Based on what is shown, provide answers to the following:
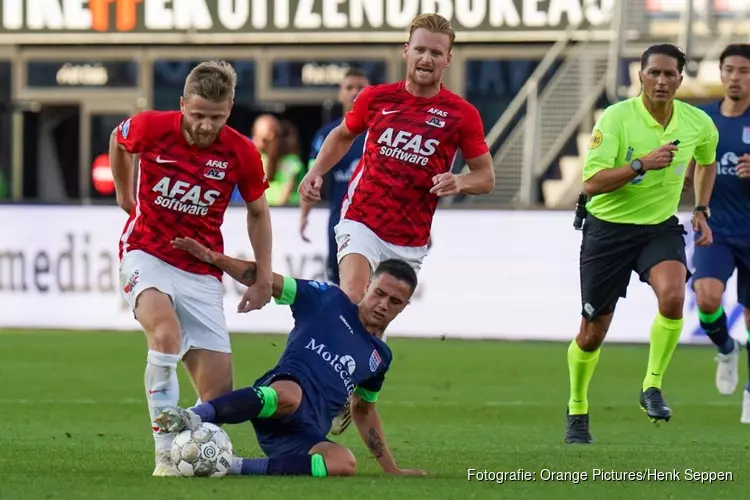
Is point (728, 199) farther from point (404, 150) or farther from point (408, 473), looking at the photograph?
point (408, 473)

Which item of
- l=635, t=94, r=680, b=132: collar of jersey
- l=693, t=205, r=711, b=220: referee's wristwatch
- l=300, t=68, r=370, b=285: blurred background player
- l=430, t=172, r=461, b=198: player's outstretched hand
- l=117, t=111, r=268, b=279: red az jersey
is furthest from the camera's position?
l=300, t=68, r=370, b=285: blurred background player

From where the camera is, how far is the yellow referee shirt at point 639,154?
10.2 meters

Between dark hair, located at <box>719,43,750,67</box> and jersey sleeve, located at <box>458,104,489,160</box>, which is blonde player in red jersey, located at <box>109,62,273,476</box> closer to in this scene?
jersey sleeve, located at <box>458,104,489,160</box>

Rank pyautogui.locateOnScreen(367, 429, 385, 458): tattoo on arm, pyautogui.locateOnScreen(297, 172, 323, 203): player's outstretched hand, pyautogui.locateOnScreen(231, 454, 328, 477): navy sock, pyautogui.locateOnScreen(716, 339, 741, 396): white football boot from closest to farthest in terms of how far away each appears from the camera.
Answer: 1. pyautogui.locateOnScreen(231, 454, 328, 477): navy sock
2. pyautogui.locateOnScreen(367, 429, 385, 458): tattoo on arm
3. pyautogui.locateOnScreen(297, 172, 323, 203): player's outstretched hand
4. pyautogui.locateOnScreen(716, 339, 741, 396): white football boot

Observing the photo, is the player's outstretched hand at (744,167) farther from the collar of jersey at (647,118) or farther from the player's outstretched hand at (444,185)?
the player's outstretched hand at (444,185)

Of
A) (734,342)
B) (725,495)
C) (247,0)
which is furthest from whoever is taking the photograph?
(247,0)

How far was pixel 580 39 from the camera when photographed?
24453 millimetres

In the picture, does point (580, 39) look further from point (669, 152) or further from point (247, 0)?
point (669, 152)

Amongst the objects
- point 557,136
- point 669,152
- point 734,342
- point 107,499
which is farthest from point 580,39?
point 107,499

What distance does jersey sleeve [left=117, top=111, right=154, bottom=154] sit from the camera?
27.8ft

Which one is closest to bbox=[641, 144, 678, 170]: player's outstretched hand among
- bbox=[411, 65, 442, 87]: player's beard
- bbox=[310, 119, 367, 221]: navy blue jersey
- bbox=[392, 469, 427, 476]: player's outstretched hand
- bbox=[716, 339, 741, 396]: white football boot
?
bbox=[411, 65, 442, 87]: player's beard

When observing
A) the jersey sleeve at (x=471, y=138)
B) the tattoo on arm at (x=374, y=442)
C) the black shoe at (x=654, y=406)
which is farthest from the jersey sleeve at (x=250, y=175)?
the black shoe at (x=654, y=406)

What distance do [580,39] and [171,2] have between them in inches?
256

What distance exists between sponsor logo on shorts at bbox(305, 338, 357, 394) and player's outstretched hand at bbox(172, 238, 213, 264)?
643mm
